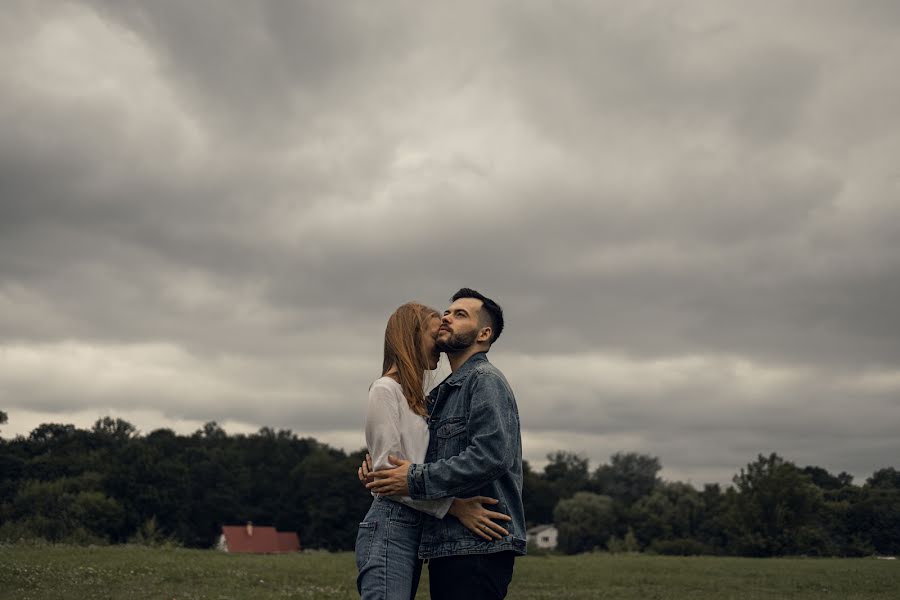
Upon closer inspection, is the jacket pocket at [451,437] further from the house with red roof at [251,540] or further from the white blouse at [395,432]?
the house with red roof at [251,540]

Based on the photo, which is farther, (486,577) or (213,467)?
(213,467)

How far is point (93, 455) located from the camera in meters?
98.6

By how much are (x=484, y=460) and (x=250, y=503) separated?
11170 cm

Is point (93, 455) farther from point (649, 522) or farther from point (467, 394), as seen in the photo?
point (467, 394)

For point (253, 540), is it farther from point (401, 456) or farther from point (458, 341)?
point (458, 341)

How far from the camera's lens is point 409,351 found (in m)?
6.18

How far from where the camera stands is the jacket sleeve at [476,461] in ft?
18.0

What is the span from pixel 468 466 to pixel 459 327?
3.67 ft

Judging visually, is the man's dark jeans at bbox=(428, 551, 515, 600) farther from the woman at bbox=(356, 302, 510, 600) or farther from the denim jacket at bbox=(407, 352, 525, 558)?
the woman at bbox=(356, 302, 510, 600)

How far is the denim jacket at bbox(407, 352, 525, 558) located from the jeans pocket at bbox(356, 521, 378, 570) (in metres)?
0.35

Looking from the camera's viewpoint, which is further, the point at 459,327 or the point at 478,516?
the point at 459,327

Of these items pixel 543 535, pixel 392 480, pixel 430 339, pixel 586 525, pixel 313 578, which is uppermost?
pixel 430 339

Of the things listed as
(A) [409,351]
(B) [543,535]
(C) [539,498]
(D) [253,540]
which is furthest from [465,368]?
(B) [543,535]

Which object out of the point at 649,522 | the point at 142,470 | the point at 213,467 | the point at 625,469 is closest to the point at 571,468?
the point at 625,469
